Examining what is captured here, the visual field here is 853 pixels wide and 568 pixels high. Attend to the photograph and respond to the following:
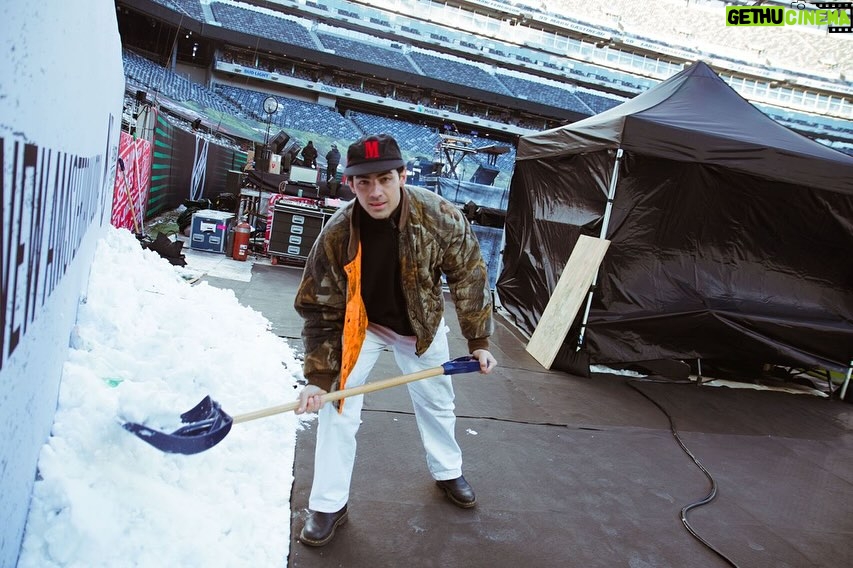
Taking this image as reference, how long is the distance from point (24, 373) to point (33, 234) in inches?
16.1

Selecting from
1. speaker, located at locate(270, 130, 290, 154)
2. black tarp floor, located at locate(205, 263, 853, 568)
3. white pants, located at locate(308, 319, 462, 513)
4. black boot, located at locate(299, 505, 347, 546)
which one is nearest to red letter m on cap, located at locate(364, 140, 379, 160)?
white pants, located at locate(308, 319, 462, 513)

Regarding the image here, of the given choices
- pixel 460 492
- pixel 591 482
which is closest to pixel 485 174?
pixel 591 482

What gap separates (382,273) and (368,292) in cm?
12

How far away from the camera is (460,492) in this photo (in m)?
2.90

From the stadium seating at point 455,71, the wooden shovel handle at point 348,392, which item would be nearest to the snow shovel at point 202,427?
the wooden shovel handle at point 348,392

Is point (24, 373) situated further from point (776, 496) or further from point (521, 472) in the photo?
point (776, 496)

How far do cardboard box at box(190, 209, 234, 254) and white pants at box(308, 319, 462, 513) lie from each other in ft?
24.4

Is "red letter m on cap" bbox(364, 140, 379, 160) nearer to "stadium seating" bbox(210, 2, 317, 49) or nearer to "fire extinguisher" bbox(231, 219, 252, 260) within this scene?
"fire extinguisher" bbox(231, 219, 252, 260)

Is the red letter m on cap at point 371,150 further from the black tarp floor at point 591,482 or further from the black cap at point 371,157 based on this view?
the black tarp floor at point 591,482

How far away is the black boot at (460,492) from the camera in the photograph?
2889 millimetres

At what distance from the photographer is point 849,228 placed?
Result: 5863 millimetres

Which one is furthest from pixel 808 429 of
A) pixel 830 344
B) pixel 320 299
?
pixel 320 299

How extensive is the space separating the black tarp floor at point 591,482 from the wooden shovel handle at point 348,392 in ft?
2.12

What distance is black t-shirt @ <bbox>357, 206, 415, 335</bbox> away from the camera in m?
2.50
